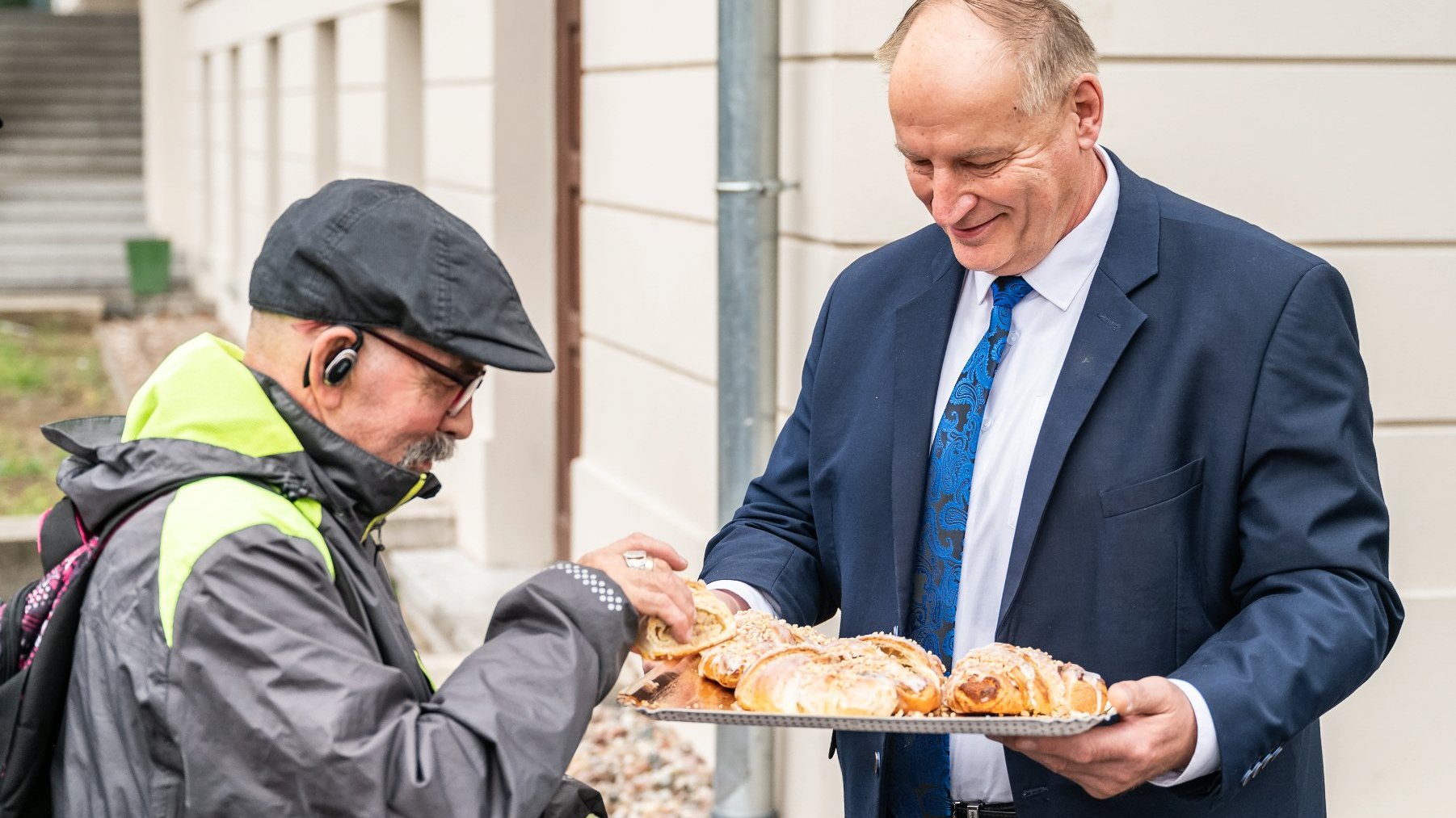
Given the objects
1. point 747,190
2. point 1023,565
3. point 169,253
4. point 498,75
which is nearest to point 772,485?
point 1023,565

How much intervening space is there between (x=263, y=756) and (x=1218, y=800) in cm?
132

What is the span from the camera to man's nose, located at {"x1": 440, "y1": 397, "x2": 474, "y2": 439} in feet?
7.43

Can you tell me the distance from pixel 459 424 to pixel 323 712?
539mm

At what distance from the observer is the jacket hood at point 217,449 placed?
79.7 inches

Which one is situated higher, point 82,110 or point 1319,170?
point 82,110

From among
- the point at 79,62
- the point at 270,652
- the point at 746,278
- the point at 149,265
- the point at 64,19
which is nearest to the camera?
the point at 270,652

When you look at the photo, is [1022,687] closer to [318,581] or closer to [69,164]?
[318,581]

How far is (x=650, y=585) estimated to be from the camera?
2.24 meters

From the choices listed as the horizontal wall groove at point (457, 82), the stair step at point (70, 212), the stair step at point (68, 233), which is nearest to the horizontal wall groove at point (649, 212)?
the horizontal wall groove at point (457, 82)

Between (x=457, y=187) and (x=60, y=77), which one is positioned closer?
(x=457, y=187)

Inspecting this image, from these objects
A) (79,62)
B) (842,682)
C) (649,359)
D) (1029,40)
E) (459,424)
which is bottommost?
(842,682)

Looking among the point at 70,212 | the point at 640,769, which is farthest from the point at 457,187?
the point at 70,212

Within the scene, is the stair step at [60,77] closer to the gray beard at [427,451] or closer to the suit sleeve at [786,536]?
the suit sleeve at [786,536]

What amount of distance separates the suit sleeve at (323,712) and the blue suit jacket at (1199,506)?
73 centimetres
